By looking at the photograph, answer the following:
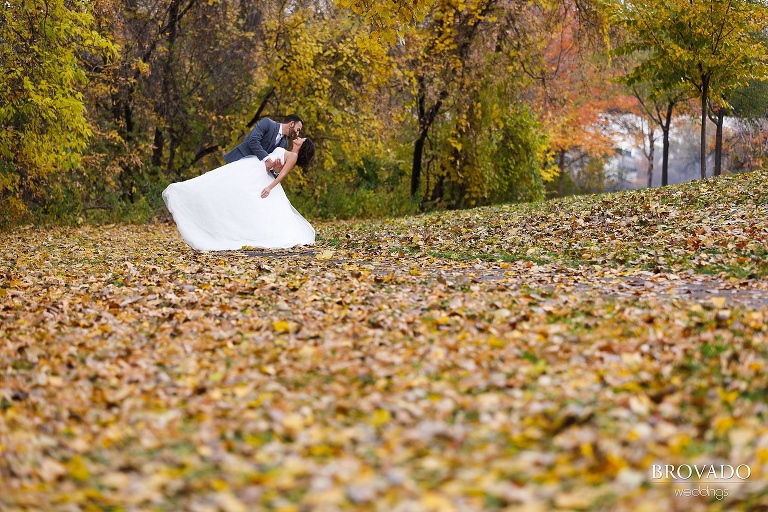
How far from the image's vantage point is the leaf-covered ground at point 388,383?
366cm

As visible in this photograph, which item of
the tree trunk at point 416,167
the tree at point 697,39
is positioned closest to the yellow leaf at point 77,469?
the tree at point 697,39

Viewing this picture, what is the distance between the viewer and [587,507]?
131 inches

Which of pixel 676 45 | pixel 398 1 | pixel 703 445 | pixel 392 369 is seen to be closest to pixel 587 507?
pixel 703 445

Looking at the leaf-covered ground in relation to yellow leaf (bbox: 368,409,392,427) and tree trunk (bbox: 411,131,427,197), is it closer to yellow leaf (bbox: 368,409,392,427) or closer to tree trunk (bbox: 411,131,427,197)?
yellow leaf (bbox: 368,409,392,427)

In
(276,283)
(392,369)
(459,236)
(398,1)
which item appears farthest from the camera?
(459,236)

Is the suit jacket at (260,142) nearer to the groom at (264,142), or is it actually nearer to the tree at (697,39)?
the groom at (264,142)

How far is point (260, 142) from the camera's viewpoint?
13250 millimetres

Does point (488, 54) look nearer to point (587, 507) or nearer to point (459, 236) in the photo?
point (459, 236)

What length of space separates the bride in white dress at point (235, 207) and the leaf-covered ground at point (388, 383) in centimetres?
205

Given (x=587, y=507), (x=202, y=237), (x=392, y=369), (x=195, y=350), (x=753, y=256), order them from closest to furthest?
(x=587, y=507), (x=392, y=369), (x=195, y=350), (x=753, y=256), (x=202, y=237)

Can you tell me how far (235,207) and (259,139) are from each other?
1.21m

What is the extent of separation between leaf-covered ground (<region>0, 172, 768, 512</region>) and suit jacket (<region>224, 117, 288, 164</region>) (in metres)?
3.14

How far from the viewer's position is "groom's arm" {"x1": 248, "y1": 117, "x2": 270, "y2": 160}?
13117 mm

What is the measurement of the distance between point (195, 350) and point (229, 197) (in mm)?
Answer: 6683
